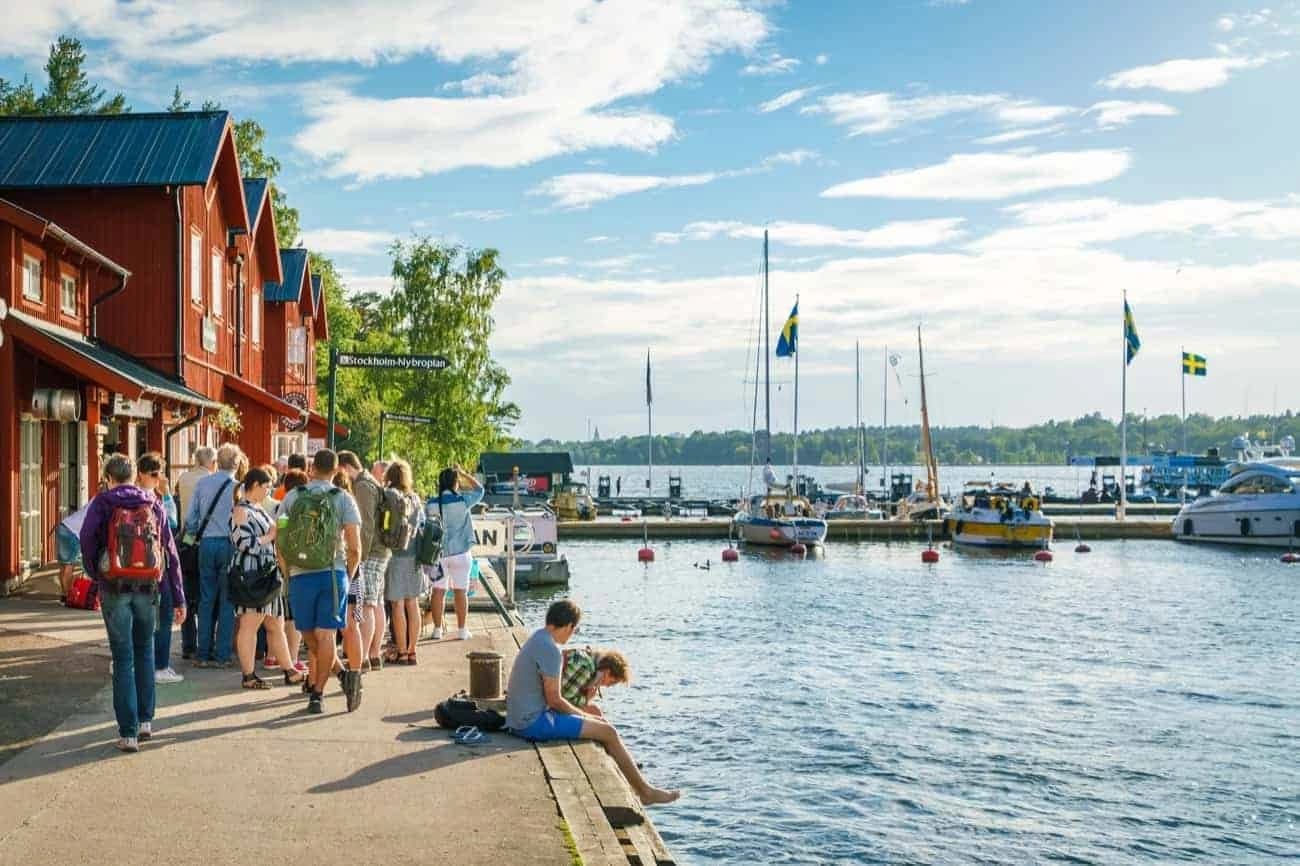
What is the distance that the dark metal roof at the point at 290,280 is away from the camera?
3628 centimetres

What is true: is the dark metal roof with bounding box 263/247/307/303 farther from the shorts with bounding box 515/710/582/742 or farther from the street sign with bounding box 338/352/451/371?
the shorts with bounding box 515/710/582/742

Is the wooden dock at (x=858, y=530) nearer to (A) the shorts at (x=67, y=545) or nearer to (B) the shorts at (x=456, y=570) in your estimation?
(A) the shorts at (x=67, y=545)

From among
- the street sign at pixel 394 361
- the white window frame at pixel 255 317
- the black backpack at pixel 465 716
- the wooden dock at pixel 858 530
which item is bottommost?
the wooden dock at pixel 858 530

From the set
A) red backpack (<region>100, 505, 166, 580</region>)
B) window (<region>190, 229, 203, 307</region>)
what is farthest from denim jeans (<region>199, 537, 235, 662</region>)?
window (<region>190, 229, 203, 307</region>)

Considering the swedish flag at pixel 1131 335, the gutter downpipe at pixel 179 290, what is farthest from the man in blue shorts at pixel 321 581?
the swedish flag at pixel 1131 335

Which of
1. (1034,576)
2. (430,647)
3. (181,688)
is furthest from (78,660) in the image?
(1034,576)

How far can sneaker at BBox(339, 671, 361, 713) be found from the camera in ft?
35.8

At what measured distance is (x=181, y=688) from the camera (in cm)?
1161

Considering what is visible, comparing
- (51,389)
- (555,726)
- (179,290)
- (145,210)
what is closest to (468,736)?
(555,726)

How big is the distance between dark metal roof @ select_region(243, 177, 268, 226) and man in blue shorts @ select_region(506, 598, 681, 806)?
2180 cm

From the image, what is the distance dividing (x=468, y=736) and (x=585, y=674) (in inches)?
38.3

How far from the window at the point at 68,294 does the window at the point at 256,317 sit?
9.55 m

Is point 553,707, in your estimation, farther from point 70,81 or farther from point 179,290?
point 70,81

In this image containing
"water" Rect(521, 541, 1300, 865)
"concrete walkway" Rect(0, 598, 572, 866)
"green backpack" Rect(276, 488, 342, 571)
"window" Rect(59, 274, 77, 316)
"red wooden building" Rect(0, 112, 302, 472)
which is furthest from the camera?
"red wooden building" Rect(0, 112, 302, 472)
